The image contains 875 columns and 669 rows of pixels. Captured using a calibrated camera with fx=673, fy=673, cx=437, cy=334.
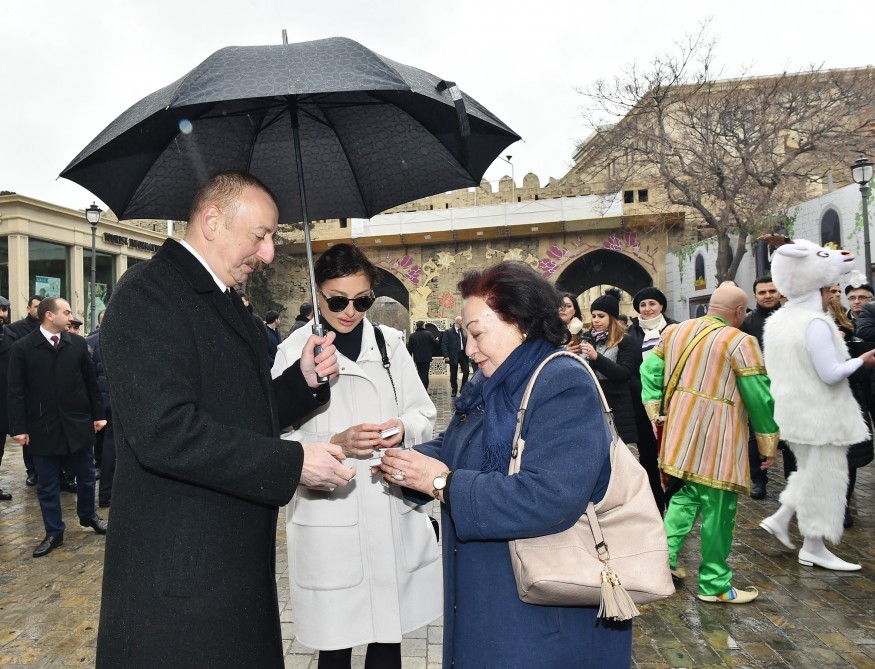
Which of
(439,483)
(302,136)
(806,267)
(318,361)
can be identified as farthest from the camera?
(806,267)

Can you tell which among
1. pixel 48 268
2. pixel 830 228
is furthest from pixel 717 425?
pixel 48 268

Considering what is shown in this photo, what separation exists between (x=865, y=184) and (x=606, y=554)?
1306 centimetres

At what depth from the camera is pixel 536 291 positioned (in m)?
1.95

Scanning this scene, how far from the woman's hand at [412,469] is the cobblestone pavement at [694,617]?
1808mm

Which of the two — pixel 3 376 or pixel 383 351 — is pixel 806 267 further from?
pixel 3 376

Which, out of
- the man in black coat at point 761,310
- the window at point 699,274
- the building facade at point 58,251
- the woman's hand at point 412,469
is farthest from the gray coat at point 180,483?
the window at point 699,274

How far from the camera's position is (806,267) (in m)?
4.30

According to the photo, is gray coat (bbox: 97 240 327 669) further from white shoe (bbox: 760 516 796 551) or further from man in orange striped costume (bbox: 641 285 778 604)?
white shoe (bbox: 760 516 796 551)

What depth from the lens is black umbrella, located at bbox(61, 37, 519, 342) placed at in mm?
1938

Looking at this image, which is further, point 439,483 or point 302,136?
point 302,136

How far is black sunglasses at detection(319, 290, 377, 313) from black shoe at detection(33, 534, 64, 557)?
156 inches

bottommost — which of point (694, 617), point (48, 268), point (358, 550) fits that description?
point (694, 617)

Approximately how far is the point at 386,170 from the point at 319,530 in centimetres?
151

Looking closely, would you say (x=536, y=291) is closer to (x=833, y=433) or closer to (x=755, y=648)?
(x=755, y=648)
